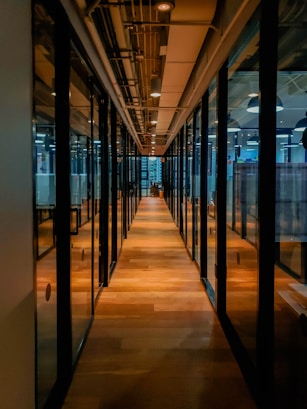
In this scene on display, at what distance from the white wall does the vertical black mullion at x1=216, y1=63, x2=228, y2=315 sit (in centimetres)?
296

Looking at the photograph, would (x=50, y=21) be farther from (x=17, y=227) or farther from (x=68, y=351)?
(x=68, y=351)

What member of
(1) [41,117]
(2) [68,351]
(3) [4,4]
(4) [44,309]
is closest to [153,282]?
(2) [68,351]

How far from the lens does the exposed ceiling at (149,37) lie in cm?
407

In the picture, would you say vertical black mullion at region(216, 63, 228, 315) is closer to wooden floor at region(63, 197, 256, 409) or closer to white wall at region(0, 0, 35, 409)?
wooden floor at region(63, 197, 256, 409)

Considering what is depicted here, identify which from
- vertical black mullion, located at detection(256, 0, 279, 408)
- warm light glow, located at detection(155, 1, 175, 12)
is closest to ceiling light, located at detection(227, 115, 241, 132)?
warm light glow, located at detection(155, 1, 175, 12)

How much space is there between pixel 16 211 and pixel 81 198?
9.89 ft

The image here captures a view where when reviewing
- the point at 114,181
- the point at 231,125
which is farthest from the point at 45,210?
the point at 114,181

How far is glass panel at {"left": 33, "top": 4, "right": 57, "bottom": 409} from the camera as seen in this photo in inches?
106

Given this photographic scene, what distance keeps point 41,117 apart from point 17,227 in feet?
3.63

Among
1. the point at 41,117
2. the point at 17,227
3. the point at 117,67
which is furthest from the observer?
the point at 117,67

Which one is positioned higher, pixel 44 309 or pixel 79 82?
pixel 79 82

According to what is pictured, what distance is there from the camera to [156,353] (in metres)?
3.96

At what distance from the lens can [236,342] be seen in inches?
158

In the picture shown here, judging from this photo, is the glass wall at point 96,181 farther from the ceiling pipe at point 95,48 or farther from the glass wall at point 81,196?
the ceiling pipe at point 95,48
